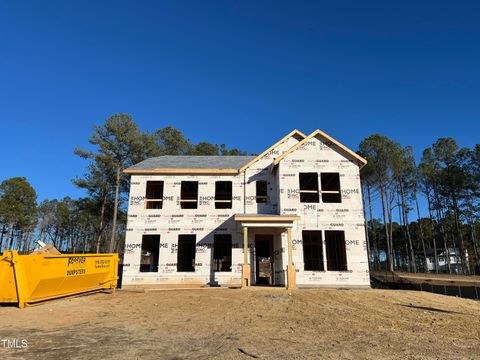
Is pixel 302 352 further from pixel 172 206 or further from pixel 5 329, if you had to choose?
pixel 172 206

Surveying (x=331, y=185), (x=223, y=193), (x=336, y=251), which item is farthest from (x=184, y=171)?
(x=336, y=251)

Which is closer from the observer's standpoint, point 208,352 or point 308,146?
point 208,352

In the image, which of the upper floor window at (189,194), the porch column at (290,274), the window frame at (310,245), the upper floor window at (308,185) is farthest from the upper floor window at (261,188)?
the porch column at (290,274)

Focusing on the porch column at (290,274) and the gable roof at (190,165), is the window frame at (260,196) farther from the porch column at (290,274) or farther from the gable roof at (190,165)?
Result: the porch column at (290,274)

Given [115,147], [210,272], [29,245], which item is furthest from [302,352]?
[29,245]

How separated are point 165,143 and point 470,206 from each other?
134ft

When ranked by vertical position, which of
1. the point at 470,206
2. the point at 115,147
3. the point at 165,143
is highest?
the point at 165,143

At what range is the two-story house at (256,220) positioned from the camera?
16.5 metres

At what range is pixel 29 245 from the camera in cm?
7100

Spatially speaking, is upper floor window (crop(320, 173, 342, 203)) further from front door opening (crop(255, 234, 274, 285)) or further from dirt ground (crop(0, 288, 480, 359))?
dirt ground (crop(0, 288, 480, 359))

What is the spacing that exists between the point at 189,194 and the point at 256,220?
21.3ft

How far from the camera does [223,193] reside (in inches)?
755

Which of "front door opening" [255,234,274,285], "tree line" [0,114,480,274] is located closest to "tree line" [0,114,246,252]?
"tree line" [0,114,480,274]

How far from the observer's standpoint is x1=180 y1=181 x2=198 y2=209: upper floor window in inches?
743
